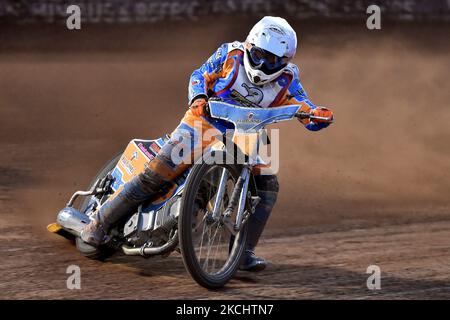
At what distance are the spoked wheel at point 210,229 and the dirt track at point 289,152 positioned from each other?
0.52 feet

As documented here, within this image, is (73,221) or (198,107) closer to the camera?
(198,107)

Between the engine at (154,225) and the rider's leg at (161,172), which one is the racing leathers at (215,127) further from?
the engine at (154,225)

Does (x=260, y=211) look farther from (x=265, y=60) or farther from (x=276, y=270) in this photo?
(x=265, y=60)

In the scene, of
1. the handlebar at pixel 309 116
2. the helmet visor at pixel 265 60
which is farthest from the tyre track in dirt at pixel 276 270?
the helmet visor at pixel 265 60

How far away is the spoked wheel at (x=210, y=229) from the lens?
5.94 m

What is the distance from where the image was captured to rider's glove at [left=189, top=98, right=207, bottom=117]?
6133mm

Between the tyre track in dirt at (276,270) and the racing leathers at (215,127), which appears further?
the racing leathers at (215,127)

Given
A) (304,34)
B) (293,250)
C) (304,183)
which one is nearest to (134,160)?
(293,250)

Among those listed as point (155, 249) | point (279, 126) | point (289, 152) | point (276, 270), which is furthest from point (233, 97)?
point (279, 126)

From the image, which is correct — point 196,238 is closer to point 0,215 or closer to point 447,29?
point 0,215

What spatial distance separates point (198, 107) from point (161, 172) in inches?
21.7

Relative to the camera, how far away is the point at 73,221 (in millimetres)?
7133

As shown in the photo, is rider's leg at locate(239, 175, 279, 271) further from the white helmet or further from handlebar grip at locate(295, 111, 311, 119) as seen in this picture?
the white helmet

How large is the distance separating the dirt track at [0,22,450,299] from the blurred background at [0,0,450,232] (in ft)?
0.10
